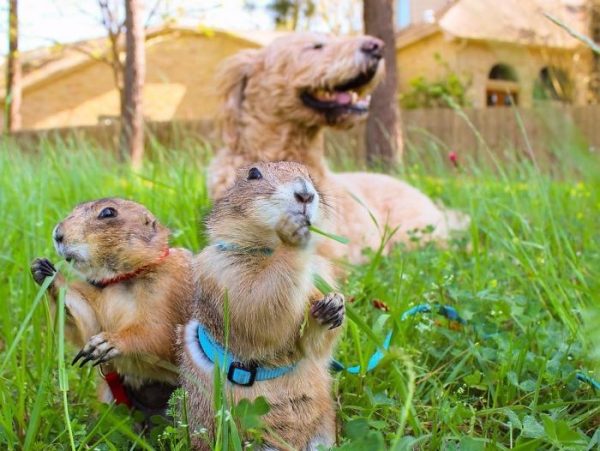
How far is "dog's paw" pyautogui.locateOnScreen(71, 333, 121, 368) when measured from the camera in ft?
5.12

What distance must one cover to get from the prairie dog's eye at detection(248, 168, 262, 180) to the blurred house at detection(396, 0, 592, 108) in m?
0.57

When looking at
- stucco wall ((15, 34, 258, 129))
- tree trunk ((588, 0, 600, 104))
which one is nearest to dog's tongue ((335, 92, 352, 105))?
tree trunk ((588, 0, 600, 104))

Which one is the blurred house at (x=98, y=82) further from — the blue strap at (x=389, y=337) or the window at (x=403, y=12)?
the blue strap at (x=389, y=337)

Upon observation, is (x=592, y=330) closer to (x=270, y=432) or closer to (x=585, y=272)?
(x=270, y=432)

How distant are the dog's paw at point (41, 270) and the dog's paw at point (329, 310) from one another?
0.76m

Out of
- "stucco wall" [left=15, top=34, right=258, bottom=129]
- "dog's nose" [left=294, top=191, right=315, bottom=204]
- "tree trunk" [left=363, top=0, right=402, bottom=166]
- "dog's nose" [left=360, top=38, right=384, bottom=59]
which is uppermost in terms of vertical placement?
"dog's nose" [left=360, top=38, right=384, bottom=59]

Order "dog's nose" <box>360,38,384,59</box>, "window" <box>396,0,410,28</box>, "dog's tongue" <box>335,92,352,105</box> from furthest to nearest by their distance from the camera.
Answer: "window" <box>396,0,410,28</box>
"dog's tongue" <box>335,92,352,105</box>
"dog's nose" <box>360,38,384,59</box>

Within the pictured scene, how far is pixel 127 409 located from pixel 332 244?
2.15m

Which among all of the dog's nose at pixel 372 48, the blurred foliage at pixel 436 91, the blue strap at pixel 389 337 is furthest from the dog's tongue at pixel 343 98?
the blurred foliage at pixel 436 91

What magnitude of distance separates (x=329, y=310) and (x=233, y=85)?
3.52m

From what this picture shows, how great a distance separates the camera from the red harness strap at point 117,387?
183cm

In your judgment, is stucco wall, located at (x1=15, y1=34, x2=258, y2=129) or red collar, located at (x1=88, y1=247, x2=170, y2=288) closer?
red collar, located at (x1=88, y1=247, x2=170, y2=288)

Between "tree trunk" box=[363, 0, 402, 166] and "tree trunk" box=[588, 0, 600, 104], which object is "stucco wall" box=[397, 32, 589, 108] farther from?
"tree trunk" box=[363, 0, 402, 166]

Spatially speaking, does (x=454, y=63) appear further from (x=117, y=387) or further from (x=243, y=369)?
(x=243, y=369)
